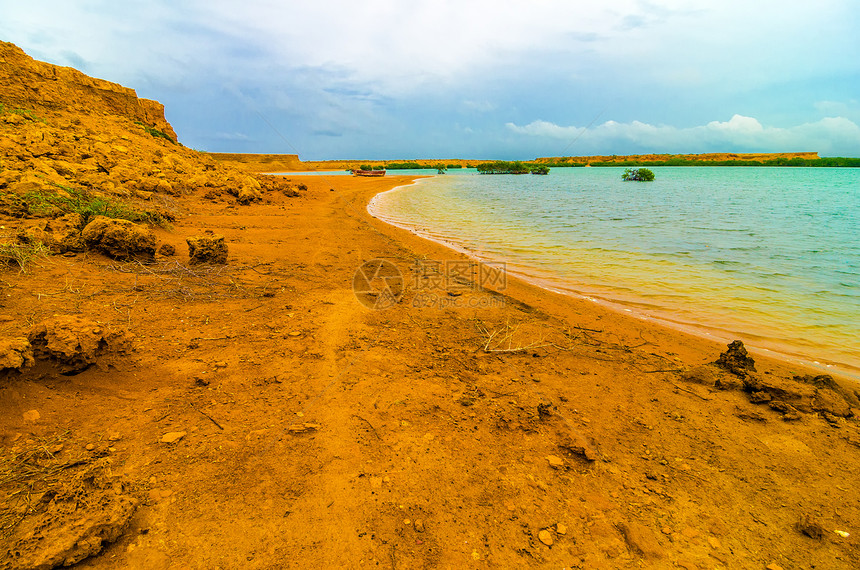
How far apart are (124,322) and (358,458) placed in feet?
8.86

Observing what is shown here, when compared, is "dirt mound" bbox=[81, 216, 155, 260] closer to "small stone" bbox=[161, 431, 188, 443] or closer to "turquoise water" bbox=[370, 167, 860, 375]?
"small stone" bbox=[161, 431, 188, 443]

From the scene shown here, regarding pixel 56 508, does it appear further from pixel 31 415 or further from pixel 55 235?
pixel 55 235

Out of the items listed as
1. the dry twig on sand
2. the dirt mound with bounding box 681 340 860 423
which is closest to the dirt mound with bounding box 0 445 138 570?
the dry twig on sand

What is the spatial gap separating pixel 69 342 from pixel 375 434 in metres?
2.22

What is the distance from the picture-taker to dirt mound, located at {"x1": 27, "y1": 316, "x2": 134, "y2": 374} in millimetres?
2301

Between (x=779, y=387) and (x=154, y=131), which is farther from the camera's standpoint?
(x=154, y=131)

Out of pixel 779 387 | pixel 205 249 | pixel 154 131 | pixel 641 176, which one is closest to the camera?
pixel 779 387

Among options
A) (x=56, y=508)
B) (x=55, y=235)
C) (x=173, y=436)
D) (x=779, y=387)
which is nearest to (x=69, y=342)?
(x=173, y=436)

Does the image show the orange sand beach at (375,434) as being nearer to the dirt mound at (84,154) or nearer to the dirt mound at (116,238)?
the dirt mound at (116,238)

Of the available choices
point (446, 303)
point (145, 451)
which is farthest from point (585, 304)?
point (145, 451)

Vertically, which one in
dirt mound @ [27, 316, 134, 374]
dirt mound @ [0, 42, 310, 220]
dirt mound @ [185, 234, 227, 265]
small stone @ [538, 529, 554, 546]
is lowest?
small stone @ [538, 529, 554, 546]

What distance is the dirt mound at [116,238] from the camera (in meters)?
4.40

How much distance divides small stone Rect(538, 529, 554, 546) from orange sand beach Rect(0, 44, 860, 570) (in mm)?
15

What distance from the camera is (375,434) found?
2.39 metres
